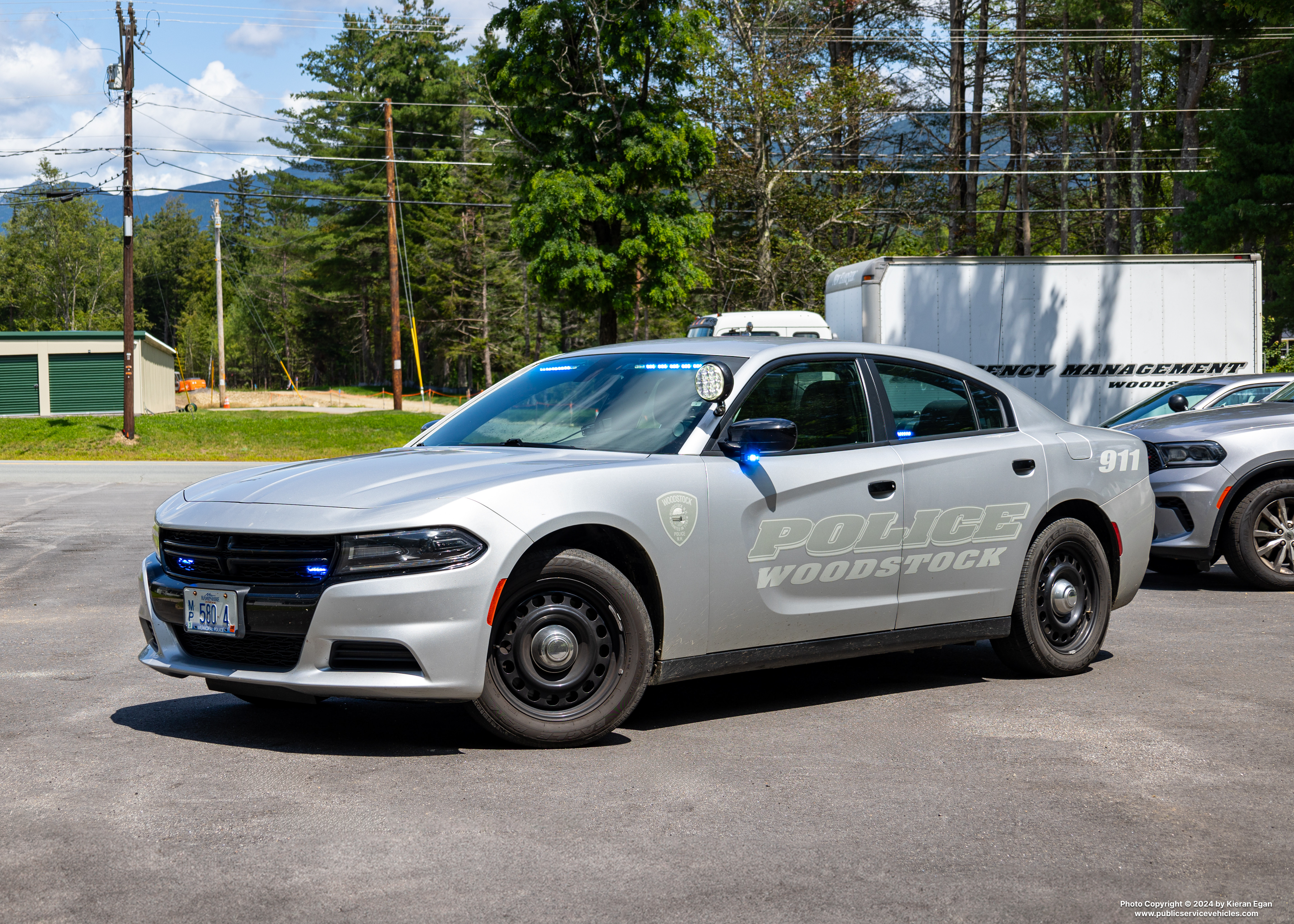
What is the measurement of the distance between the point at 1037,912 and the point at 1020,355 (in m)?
15.6

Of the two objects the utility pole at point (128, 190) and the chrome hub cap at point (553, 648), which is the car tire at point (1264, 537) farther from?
the utility pole at point (128, 190)

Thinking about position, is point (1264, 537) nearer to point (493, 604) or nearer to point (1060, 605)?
point (1060, 605)

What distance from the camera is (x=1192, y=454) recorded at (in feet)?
32.1

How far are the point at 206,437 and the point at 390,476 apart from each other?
30342 millimetres

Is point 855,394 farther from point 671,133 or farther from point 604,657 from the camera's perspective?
point 671,133

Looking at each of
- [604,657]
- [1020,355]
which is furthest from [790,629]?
[1020,355]

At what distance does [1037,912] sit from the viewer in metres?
3.47

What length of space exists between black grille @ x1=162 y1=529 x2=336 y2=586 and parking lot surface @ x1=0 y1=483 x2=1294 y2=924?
69cm

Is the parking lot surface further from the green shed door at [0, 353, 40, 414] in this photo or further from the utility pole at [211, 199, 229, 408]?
the utility pole at [211, 199, 229, 408]

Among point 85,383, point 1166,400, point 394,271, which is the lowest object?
point 1166,400

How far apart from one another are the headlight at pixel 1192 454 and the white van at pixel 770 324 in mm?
8254

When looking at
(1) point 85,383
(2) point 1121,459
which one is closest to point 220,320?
(1) point 85,383

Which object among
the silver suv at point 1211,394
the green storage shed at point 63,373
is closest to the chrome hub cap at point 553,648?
the silver suv at point 1211,394

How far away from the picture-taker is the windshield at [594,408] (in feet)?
18.6
